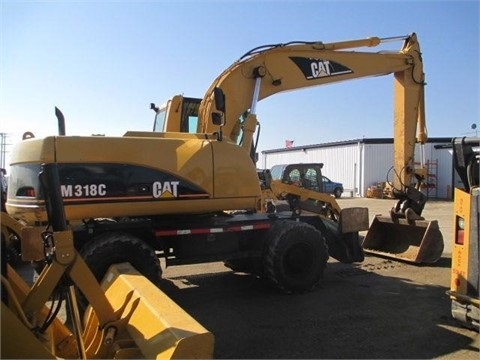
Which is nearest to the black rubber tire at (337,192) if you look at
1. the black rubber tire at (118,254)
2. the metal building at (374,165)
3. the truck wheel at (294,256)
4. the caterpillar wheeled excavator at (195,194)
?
the metal building at (374,165)

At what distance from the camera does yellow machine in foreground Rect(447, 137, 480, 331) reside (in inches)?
190

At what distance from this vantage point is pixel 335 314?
19.4 ft

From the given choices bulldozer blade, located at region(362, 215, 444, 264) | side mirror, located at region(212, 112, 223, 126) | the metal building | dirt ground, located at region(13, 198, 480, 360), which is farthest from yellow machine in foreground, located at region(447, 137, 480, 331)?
the metal building

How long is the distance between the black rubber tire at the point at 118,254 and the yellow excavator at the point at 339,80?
7.62 feet

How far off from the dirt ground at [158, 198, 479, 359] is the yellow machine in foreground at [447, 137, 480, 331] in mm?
360

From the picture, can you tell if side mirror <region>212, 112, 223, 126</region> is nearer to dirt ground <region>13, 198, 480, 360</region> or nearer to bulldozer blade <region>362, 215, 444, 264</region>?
dirt ground <region>13, 198, 480, 360</region>

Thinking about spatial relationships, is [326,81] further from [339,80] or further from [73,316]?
[73,316]

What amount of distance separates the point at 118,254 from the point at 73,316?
2371mm

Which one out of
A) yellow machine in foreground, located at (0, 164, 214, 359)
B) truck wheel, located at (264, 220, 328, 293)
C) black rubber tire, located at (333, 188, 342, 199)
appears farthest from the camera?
black rubber tire, located at (333, 188, 342, 199)

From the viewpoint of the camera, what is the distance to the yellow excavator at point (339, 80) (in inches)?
316

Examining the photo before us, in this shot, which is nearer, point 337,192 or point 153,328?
point 153,328

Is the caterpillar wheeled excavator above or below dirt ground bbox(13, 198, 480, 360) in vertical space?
above

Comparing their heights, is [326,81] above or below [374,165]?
Answer: above

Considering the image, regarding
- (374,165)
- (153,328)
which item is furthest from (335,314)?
(374,165)
